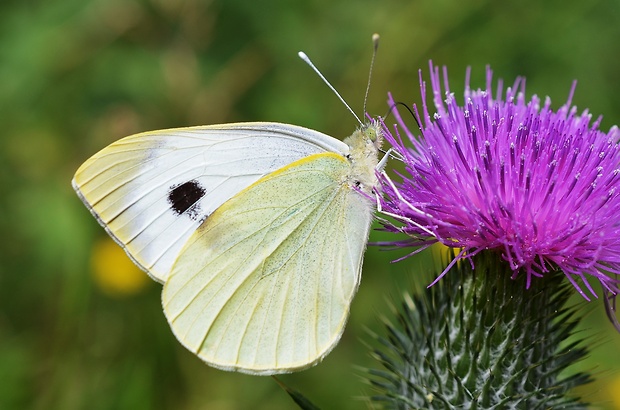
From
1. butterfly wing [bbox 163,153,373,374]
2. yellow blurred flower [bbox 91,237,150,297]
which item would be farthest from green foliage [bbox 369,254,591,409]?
yellow blurred flower [bbox 91,237,150,297]

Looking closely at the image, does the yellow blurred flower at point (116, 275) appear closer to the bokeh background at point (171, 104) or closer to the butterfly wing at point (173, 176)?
the bokeh background at point (171, 104)

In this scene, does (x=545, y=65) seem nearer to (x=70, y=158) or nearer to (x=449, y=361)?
(x=449, y=361)

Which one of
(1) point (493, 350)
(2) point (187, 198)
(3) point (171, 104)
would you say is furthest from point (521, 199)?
(3) point (171, 104)

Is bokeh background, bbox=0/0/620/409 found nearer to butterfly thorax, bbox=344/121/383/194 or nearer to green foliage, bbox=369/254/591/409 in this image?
green foliage, bbox=369/254/591/409

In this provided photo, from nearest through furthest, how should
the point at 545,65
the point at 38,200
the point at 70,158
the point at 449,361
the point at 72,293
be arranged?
the point at 449,361
the point at 72,293
the point at 38,200
the point at 70,158
the point at 545,65

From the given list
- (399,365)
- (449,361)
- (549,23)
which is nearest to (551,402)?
(449,361)

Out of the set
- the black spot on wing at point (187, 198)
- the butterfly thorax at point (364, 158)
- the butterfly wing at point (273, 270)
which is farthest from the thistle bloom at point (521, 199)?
the black spot on wing at point (187, 198)

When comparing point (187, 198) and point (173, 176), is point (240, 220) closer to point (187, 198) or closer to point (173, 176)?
point (187, 198)
